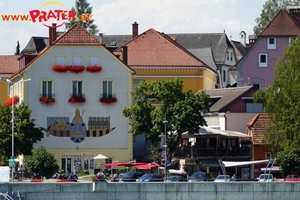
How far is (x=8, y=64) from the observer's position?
132m

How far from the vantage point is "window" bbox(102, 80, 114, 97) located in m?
110

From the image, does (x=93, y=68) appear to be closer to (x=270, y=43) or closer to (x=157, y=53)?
(x=157, y=53)

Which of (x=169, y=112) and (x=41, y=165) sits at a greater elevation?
(x=169, y=112)

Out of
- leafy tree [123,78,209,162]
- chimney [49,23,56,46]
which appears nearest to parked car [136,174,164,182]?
leafy tree [123,78,209,162]

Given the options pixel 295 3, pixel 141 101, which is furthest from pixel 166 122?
pixel 295 3

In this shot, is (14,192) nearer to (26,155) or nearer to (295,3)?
(26,155)

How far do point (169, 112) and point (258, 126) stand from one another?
30.0ft

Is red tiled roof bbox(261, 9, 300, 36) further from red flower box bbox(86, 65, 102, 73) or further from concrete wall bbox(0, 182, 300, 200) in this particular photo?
concrete wall bbox(0, 182, 300, 200)

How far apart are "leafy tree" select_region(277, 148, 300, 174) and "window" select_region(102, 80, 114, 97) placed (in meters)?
23.0

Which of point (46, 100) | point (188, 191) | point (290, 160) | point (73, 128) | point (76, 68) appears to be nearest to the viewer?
→ point (188, 191)

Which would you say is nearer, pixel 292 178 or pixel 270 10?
pixel 292 178

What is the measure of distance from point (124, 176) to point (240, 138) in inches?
781

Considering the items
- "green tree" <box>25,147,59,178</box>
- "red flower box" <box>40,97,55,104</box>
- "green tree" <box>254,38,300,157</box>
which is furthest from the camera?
"red flower box" <box>40,97,55,104</box>

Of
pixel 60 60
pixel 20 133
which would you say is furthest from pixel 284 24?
pixel 20 133
